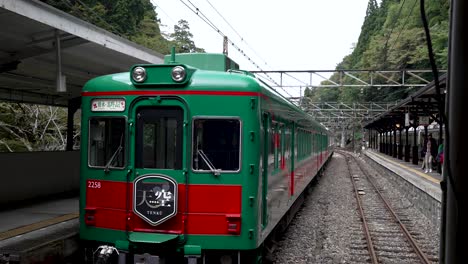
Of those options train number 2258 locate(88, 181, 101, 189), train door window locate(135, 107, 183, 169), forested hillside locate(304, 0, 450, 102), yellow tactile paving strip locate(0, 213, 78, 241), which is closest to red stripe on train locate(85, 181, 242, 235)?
train door window locate(135, 107, 183, 169)

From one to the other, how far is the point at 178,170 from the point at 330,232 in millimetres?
6153

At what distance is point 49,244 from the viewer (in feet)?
20.5

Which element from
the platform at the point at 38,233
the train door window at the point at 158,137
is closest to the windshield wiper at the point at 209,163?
the train door window at the point at 158,137

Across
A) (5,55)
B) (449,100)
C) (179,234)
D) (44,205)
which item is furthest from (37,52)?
(449,100)

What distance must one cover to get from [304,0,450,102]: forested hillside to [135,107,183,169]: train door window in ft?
60.9

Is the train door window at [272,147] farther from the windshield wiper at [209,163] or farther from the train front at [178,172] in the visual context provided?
the windshield wiper at [209,163]

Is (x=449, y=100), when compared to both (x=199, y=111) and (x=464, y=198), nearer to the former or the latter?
(x=464, y=198)

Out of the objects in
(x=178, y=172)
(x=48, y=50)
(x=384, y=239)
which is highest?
(x=48, y=50)

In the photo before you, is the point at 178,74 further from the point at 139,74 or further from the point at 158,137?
the point at 158,137

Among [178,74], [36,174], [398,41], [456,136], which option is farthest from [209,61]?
[398,41]

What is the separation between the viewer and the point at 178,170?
5266 mm

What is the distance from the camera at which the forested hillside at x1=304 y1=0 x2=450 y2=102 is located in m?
35.7

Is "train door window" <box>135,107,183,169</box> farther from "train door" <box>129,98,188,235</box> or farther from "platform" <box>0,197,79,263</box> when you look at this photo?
"platform" <box>0,197,79,263</box>

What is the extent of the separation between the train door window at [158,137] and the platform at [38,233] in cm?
183
